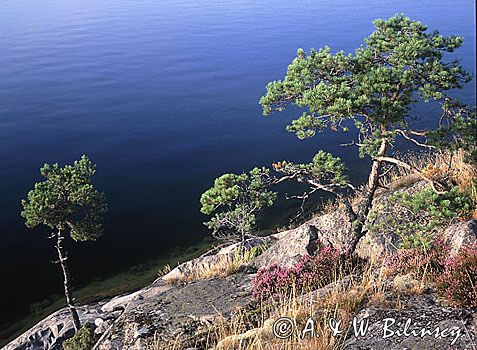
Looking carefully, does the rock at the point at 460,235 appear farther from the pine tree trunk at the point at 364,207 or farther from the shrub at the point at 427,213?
the pine tree trunk at the point at 364,207

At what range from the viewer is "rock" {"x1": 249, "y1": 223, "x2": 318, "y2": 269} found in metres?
13.7

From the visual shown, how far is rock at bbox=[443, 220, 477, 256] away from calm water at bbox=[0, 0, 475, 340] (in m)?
21.5

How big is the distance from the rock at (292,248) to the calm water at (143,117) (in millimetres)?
15835

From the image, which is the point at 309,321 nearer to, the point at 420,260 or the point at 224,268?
the point at 420,260

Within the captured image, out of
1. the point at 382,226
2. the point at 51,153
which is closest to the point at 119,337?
the point at 382,226

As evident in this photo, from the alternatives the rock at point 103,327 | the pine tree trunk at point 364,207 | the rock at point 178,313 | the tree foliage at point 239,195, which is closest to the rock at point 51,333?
the rock at point 103,327

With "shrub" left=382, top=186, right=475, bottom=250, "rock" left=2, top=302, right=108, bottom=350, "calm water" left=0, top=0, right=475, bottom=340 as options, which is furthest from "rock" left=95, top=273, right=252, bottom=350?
"calm water" left=0, top=0, right=475, bottom=340

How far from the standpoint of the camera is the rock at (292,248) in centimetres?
1367

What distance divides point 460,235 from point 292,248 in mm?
5355

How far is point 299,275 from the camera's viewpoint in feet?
37.0

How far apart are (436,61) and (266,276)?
638cm

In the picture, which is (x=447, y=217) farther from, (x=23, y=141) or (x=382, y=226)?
(x=23, y=141)

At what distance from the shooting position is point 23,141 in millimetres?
45281

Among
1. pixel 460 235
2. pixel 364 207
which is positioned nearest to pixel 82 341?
pixel 364 207
